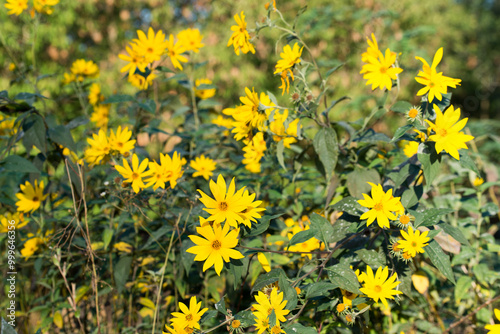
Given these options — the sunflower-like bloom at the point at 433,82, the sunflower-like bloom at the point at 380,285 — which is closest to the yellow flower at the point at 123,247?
the sunflower-like bloom at the point at 380,285

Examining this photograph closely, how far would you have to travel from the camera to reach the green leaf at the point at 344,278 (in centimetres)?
95

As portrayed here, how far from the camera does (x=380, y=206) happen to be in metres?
0.96

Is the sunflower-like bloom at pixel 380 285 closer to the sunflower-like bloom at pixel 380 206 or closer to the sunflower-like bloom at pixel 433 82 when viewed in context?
the sunflower-like bloom at pixel 380 206

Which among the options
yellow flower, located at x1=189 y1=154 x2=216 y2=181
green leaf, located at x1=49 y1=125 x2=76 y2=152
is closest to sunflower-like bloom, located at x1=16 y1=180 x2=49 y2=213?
green leaf, located at x1=49 y1=125 x2=76 y2=152

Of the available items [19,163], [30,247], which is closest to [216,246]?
[19,163]

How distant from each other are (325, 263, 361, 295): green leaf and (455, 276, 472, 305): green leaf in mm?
558

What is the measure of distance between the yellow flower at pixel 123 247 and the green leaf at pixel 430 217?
38.7 inches

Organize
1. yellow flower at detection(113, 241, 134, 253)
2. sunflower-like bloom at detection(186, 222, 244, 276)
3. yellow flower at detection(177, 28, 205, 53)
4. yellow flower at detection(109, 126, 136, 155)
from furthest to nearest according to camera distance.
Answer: yellow flower at detection(177, 28, 205, 53) → yellow flower at detection(113, 241, 134, 253) → yellow flower at detection(109, 126, 136, 155) → sunflower-like bloom at detection(186, 222, 244, 276)

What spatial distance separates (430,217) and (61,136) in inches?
48.1

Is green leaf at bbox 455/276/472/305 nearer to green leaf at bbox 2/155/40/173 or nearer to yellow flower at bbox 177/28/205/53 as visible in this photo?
yellow flower at bbox 177/28/205/53

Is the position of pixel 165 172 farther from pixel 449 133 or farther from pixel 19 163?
pixel 449 133

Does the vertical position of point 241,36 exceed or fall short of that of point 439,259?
it exceeds it

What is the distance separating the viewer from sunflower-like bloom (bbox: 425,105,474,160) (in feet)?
3.03

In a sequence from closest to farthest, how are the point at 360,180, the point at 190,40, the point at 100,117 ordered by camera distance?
the point at 360,180
the point at 190,40
the point at 100,117
